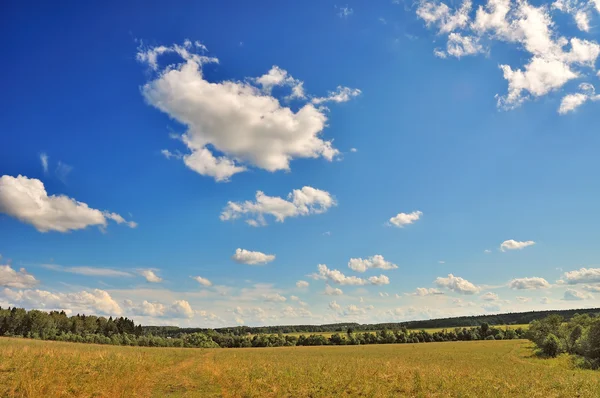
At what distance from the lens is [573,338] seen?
67.9 meters

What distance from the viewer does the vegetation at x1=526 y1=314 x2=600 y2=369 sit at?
49188 millimetres

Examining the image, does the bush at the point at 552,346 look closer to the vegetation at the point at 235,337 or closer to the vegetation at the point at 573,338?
the vegetation at the point at 573,338

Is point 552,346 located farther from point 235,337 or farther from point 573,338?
point 235,337

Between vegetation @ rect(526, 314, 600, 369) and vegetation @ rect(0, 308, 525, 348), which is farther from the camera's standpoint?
vegetation @ rect(0, 308, 525, 348)

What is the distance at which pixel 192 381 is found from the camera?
25.2 m

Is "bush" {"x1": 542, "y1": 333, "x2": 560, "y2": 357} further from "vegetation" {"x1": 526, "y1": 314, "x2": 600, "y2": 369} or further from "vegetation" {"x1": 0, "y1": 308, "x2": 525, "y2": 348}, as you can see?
"vegetation" {"x1": 0, "y1": 308, "x2": 525, "y2": 348}

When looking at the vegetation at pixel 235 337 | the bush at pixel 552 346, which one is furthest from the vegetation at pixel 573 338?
the vegetation at pixel 235 337

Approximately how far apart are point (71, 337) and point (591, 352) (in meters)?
126

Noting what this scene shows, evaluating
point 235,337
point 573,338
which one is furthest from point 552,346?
point 235,337

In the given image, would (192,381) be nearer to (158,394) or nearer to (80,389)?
(158,394)

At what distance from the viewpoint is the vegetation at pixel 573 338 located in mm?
49188

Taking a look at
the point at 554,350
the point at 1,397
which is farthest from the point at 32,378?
the point at 554,350

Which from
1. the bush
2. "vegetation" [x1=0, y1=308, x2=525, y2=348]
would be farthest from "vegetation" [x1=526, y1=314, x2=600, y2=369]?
"vegetation" [x1=0, y1=308, x2=525, y2=348]

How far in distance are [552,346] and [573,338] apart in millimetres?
7008
